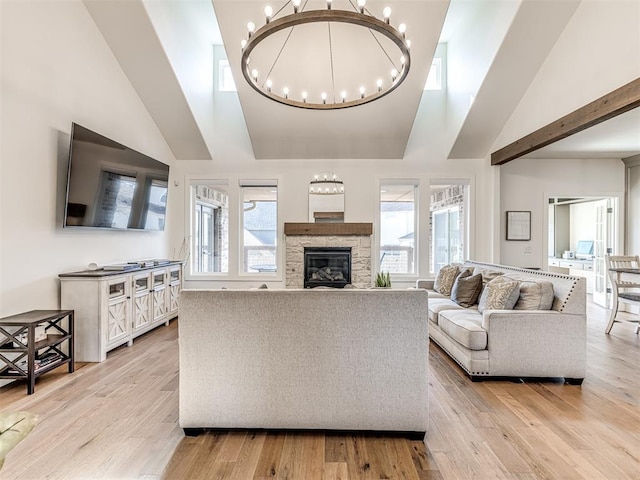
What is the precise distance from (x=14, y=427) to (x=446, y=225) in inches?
261

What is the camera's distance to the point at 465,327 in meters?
3.04

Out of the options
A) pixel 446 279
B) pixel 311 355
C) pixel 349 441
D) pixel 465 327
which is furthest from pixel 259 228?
pixel 349 441

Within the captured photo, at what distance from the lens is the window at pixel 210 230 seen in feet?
20.8

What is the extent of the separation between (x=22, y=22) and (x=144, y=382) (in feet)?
11.3

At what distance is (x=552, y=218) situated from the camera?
9.30 m

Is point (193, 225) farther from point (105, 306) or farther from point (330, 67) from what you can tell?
point (330, 67)

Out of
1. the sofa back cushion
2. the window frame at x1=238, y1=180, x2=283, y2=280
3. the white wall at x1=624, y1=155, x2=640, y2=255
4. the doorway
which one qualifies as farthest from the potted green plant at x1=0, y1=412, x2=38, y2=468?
the white wall at x1=624, y1=155, x2=640, y2=255

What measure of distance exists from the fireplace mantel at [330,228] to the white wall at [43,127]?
9.35 feet

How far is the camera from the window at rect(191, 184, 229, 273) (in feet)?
20.8

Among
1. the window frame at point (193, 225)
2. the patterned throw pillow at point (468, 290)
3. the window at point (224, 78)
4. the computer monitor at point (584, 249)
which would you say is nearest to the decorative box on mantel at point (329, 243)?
the window frame at point (193, 225)

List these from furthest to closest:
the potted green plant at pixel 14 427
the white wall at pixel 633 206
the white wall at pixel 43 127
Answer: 1. the white wall at pixel 633 206
2. the white wall at pixel 43 127
3. the potted green plant at pixel 14 427

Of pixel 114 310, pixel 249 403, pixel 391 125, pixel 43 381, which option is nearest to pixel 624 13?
pixel 391 125

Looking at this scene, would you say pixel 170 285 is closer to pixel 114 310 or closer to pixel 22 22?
pixel 114 310

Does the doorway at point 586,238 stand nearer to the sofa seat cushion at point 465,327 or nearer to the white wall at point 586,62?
the white wall at point 586,62
